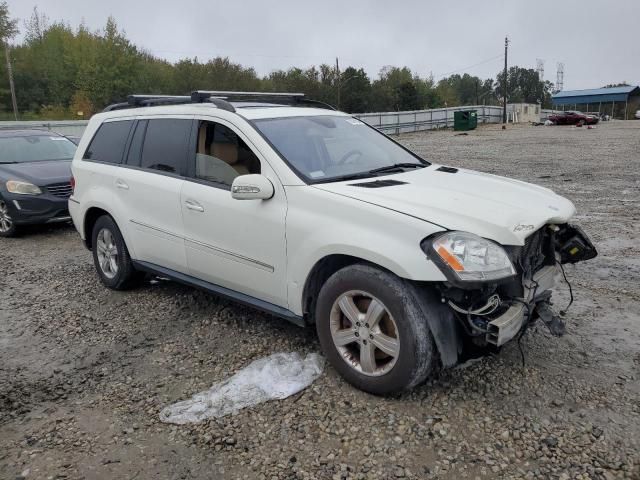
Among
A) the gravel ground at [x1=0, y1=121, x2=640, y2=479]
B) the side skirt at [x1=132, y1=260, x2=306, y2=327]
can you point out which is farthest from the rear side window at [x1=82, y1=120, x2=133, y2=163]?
the gravel ground at [x1=0, y1=121, x2=640, y2=479]

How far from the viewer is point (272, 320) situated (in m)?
4.67

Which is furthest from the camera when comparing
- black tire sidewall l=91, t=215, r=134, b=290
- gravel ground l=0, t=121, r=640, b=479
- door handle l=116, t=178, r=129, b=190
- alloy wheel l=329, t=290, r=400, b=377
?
black tire sidewall l=91, t=215, r=134, b=290

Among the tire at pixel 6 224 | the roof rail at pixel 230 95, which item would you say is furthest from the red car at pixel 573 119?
the roof rail at pixel 230 95

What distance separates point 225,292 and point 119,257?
5.29ft

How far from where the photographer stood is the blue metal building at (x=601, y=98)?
249 ft

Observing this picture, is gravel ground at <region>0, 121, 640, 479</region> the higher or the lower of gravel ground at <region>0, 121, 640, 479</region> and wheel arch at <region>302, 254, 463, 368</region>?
the lower

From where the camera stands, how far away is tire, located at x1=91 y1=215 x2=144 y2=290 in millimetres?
5312

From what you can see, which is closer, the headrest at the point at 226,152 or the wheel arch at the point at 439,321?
the wheel arch at the point at 439,321

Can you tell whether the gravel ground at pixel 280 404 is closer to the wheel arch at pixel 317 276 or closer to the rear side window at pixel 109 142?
the wheel arch at pixel 317 276

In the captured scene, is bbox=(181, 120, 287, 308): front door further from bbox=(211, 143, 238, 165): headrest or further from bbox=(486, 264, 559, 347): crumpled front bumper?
bbox=(486, 264, 559, 347): crumpled front bumper

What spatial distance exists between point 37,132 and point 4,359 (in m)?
6.98

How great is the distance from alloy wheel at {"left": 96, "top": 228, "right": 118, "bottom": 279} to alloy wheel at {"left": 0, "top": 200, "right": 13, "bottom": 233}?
11.5 ft

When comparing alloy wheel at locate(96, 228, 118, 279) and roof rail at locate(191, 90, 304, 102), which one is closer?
roof rail at locate(191, 90, 304, 102)

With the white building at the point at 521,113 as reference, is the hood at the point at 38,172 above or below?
below
